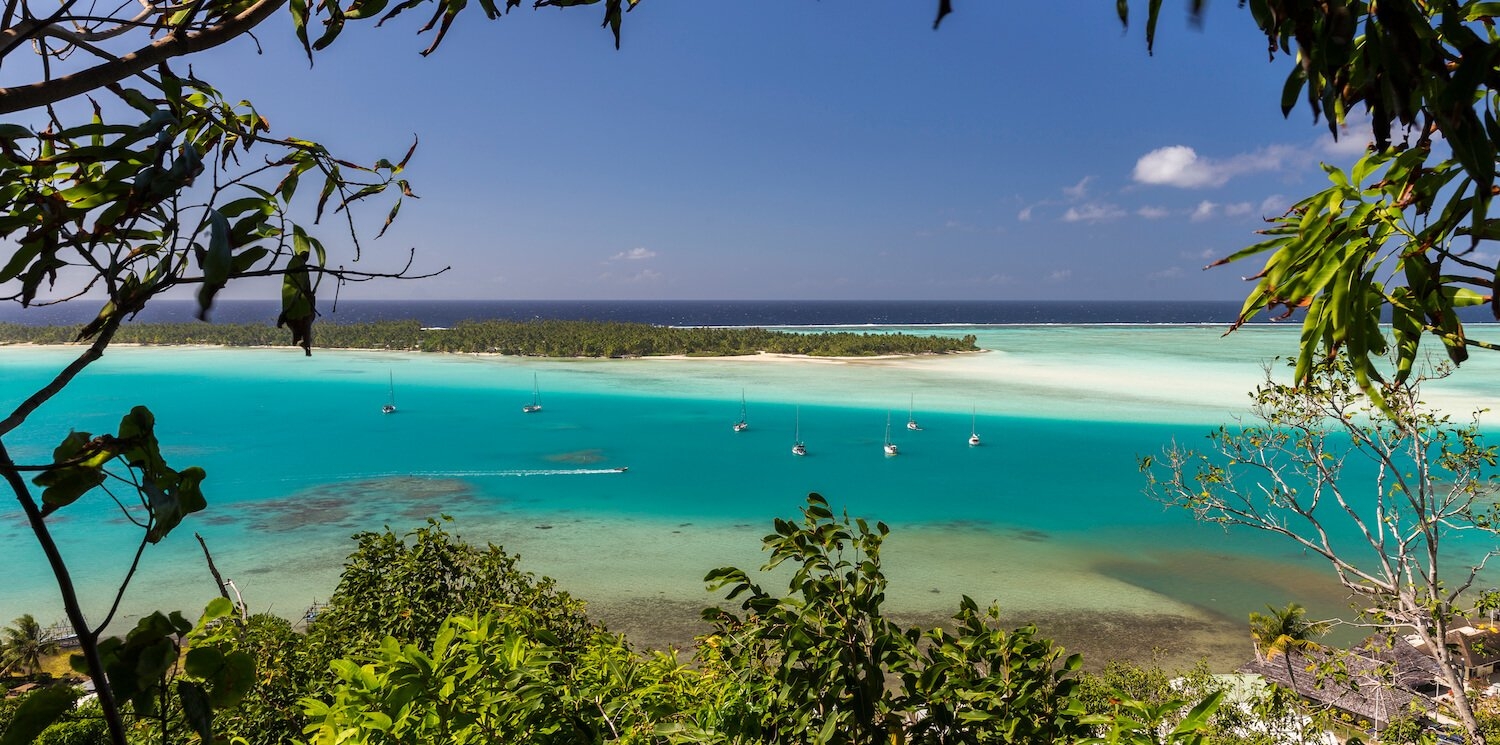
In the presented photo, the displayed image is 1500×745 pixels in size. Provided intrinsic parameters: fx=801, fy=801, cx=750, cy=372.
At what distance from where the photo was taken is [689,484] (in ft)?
68.3

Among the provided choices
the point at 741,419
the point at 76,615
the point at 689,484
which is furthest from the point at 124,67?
the point at 741,419

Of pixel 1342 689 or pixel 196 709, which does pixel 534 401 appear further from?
pixel 196 709

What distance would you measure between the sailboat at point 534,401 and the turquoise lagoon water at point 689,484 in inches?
20.6

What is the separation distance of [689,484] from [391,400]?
744 inches

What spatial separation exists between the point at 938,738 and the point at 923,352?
49807 millimetres

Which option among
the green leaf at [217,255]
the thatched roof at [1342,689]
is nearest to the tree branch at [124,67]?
the green leaf at [217,255]

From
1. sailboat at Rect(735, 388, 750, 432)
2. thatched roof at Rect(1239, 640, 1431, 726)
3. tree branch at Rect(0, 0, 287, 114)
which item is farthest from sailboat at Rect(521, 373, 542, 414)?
tree branch at Rect(0, 0, 287, 114)

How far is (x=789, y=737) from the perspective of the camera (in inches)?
65.8

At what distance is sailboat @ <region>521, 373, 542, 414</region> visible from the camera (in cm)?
3041

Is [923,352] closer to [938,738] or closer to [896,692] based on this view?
[896,692]

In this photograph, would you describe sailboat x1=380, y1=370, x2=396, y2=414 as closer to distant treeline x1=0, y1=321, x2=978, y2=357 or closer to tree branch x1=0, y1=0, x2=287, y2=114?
distant treeline x1=0, y1=321, x2=978, y2=357

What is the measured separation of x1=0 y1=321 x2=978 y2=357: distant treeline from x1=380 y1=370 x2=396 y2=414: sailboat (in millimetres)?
10125

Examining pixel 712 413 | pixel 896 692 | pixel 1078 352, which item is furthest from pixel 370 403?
pixel 1078 352

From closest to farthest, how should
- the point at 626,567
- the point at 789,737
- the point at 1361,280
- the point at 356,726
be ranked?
the point at 1361,280 < the point at 356,726 < the point at 789,737 < the point at 626,567
